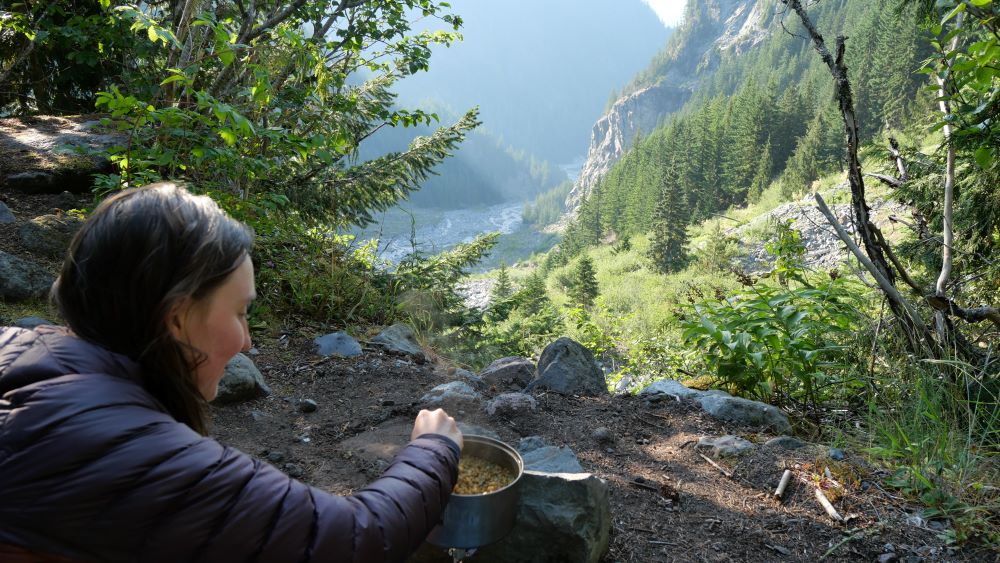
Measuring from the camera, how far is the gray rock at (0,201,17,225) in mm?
5055

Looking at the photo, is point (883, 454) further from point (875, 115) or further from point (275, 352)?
point (875, 115)

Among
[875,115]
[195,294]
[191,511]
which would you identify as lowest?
[191,511]

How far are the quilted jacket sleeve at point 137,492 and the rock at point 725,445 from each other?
2.54 m

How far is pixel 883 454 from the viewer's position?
2.77 meters

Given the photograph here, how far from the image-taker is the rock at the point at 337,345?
15.0ft

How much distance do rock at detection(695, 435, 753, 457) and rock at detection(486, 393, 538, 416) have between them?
1.01 metres

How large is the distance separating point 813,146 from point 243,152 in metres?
47.5

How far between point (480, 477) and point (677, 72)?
145261 millimetres

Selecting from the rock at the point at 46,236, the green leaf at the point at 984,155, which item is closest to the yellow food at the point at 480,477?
the green leaf at the point at 984,155

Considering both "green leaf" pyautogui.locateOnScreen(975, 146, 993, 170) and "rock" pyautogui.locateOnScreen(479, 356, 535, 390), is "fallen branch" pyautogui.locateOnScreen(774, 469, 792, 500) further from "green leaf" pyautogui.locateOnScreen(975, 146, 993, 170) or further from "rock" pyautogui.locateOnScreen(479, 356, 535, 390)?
"rock" pyautogui.locateOnScreen(479, 356, 535, 390)

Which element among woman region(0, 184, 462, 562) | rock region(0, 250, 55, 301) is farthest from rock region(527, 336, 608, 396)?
rock region(0, 250, 55, 301)

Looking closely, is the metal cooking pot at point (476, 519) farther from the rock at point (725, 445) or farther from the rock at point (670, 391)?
the rock at point (670, 391)

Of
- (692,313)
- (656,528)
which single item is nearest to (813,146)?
(692,313)

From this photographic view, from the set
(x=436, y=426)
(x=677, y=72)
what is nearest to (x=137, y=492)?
(x=436, y=426)
